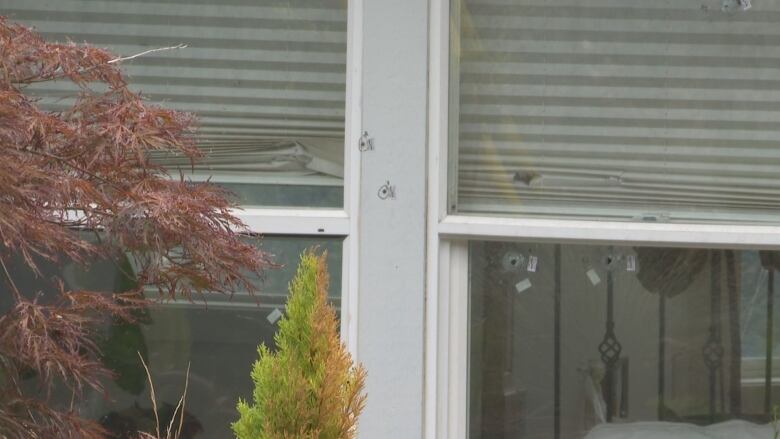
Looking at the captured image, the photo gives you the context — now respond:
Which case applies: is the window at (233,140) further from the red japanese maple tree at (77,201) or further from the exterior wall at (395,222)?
the red japanese maple tree at (77,201)

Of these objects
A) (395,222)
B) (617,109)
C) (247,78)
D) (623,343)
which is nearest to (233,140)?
(247,78)

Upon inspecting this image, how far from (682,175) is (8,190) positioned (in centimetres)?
250

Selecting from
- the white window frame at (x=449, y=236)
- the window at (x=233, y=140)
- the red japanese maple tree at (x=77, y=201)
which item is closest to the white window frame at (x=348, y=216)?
the window at (x=233, y=140)

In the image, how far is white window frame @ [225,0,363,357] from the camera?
13.9ft

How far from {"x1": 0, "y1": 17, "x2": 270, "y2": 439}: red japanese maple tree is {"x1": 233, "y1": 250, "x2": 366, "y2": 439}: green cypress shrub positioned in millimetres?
480

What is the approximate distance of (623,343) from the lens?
4.32 meters

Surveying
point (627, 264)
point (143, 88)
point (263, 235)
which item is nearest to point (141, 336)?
point (263, 235)

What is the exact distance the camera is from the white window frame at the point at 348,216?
4.25m

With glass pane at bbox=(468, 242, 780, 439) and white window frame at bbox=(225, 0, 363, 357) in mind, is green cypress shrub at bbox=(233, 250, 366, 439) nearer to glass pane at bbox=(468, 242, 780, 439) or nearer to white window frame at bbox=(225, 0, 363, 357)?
white window frame at bbox=(225, 0, 363, 357)

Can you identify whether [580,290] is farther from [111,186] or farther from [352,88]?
[111,186]

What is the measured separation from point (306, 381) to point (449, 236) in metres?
1.57

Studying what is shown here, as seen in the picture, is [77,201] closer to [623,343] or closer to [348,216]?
[348,216]

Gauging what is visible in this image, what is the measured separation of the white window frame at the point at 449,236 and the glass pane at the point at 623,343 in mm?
66

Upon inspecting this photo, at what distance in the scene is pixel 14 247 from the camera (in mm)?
3039
